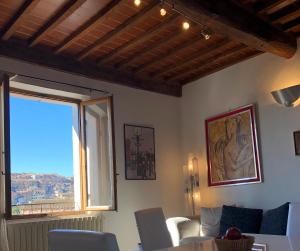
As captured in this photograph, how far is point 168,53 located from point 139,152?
4.82ft

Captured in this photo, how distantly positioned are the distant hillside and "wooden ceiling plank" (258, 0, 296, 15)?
3.16 meters

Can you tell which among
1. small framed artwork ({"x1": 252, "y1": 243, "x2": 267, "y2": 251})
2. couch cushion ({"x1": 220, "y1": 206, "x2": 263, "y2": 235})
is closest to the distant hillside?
couch cushion ({"x1": 220, "y1": 206, "x2": 263, "y2": 235})

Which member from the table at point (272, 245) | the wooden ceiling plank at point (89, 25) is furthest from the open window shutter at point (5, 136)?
the table at point (272, 245)

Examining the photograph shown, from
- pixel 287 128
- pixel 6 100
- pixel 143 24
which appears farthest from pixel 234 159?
pixel 6 100

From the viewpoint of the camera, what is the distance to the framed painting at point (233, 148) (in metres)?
5.03

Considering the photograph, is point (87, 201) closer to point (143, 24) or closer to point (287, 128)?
point (143, 24)

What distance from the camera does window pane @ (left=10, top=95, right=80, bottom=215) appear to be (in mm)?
4625

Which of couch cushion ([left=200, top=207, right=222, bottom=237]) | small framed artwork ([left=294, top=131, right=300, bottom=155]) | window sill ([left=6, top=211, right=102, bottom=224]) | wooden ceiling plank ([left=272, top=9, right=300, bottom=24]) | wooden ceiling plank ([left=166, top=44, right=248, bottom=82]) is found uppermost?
wooden ceiling plank ([left=272, top=9, right=300, bottom=24])

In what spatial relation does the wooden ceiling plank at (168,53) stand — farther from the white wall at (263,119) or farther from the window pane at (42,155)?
the window pane at (42,155)

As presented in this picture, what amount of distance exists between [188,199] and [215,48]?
7.75 feet

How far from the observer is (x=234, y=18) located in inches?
147

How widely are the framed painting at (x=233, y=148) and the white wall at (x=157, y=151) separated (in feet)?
2.05

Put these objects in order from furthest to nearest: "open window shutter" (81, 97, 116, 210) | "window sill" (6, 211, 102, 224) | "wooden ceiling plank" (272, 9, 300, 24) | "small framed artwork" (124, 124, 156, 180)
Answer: "small framed artwork" (124, 124, 156, 180)
"open window shutter" (81, 97, 116, 210)
"window sill" (6, 211, 102, 224)
"wooden ceiling plank" (272, 9, 300, 24)

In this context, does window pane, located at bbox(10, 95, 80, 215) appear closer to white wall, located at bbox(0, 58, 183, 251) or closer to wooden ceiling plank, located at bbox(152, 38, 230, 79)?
white wall, located at bbox(0, 58, 183, 251)
